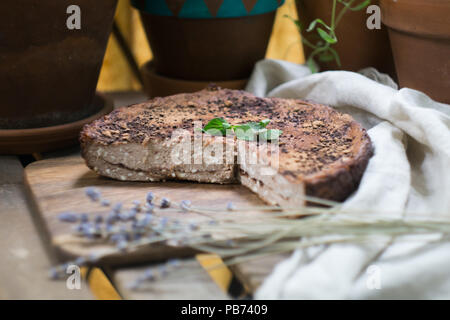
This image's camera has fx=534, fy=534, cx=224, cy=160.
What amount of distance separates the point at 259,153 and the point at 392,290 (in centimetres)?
48

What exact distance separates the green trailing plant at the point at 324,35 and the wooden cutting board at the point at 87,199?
0.68m

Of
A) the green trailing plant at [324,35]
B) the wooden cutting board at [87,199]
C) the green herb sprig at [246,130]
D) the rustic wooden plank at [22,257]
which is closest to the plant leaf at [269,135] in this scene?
the green herb sprig at [246,130]

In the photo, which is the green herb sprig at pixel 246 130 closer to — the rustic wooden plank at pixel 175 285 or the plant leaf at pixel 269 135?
the plant leaf at pixel 269 135

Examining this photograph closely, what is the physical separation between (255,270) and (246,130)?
443mm

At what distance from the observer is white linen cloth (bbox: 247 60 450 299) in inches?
40.6

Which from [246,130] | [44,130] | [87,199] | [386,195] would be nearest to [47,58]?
[44,130]

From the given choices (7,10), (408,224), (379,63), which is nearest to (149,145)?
(7,10)

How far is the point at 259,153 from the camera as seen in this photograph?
1.34m

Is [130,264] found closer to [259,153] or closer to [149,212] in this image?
[149,212]

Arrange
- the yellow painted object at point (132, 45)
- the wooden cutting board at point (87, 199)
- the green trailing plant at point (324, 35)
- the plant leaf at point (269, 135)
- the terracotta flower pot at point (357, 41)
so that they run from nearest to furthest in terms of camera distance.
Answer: the wooden cutting board at point (87, 199)
the plant leaf at point (269, 135)
the green trailing plant at point (324, 35)
the terracotta flower pot at point (357, 41)
the yellow painted object at point (132, 45)

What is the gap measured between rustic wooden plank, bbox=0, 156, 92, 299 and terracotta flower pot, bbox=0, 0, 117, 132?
0.26 meters

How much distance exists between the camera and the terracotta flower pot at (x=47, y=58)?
58.9 inches

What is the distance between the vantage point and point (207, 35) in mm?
1900

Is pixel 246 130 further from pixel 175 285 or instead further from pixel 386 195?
pixel 175 285
